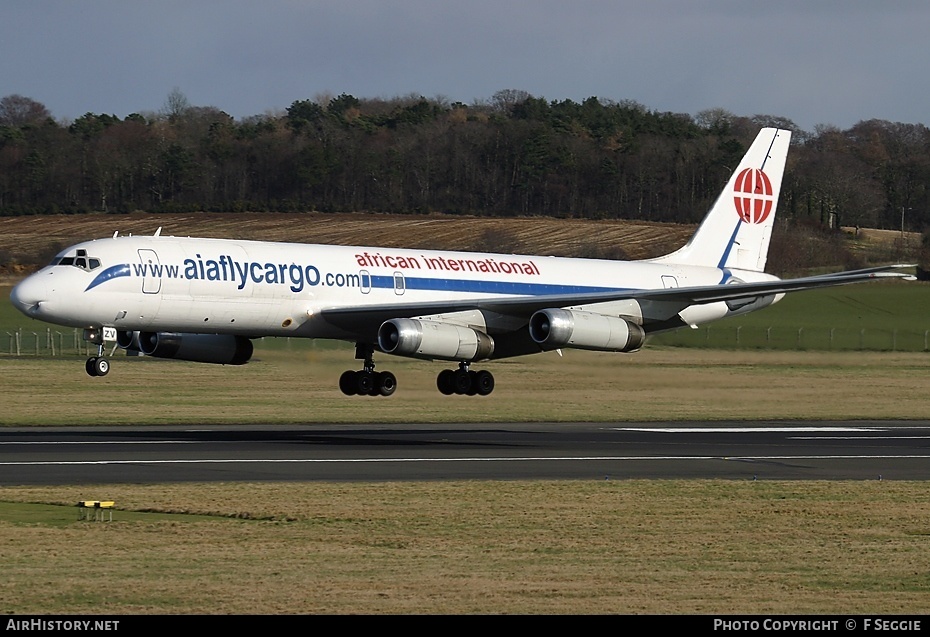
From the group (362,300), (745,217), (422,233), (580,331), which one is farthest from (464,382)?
(422,233)

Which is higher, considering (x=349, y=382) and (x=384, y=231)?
(x=384, y=231)

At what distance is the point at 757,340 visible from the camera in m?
73.4

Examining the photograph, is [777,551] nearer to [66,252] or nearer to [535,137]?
[66,252]

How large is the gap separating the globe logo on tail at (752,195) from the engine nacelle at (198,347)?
1836 cm

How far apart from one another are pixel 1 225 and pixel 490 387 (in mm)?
72351

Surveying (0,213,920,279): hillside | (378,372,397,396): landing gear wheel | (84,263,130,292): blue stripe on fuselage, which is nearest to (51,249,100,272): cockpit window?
(84,263,130,292): blue stripe on fuselage

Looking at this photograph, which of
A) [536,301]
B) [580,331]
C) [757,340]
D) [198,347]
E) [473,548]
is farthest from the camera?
[757,340]

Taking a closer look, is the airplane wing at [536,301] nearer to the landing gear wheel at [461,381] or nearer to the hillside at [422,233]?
the landing gear wheel at [461,381]

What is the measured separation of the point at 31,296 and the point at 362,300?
9.29 m

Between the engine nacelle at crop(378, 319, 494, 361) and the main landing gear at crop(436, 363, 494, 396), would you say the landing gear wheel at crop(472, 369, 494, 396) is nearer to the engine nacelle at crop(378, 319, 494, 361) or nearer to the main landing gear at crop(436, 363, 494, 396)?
the main landing gear at crop(436, 363, 494, 396)

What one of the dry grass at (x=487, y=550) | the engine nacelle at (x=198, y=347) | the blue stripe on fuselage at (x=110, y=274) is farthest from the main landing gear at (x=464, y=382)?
the dry grass at (x=487, y=550)

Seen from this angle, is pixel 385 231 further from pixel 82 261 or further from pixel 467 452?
pixel 467 452
